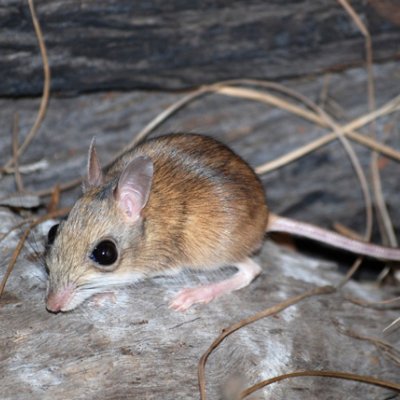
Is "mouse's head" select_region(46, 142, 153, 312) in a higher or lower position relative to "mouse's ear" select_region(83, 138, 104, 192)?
lower

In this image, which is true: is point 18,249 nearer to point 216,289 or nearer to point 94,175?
point 94,175

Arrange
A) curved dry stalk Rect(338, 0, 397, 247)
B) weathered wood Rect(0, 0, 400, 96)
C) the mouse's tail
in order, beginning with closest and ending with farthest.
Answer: the mouse's tail → weathered wood Rect(0, 0, 400, 96) → curved dry stalk Rect(338, 0, 397, 247)

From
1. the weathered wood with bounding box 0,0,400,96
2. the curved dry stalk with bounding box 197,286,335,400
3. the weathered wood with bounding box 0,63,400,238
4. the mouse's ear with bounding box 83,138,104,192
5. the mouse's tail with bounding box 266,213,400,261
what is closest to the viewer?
the curved dry stalk with bounding box 197,286,335,400

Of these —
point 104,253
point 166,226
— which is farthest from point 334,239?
point 104,253

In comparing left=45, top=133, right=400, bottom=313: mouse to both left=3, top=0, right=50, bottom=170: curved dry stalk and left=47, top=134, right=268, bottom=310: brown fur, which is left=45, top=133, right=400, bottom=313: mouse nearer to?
left=47, top=134, right=268, bottom=310: brown fur

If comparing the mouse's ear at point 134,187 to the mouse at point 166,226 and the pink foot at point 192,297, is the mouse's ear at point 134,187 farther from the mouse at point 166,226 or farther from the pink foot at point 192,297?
the pink foot at point 192,297

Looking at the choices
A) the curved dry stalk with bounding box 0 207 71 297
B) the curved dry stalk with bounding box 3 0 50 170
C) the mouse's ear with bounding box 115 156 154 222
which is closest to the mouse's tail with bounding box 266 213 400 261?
the mouse's ear with bounding box 115 156 154 222
